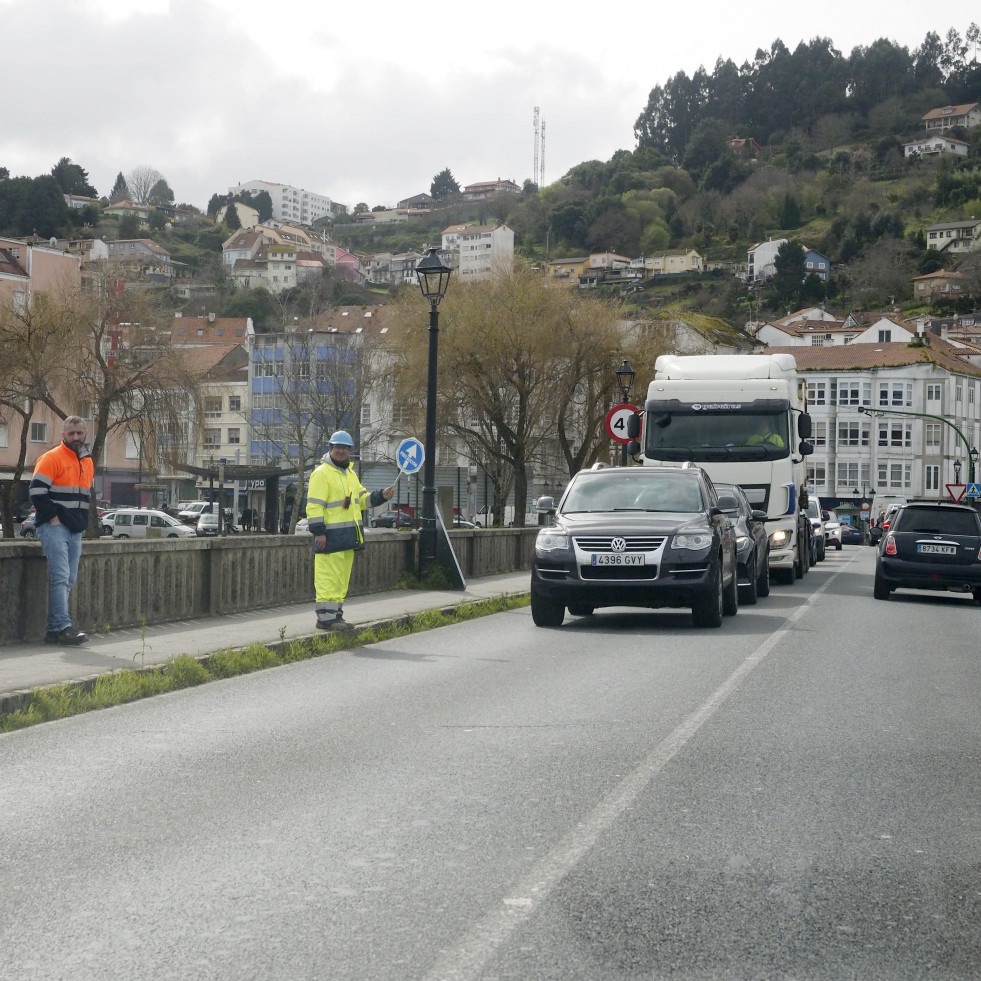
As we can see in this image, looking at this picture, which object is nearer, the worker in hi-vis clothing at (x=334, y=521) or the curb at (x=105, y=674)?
the curb at (x=105, y=674)

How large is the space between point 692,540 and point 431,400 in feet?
23.2

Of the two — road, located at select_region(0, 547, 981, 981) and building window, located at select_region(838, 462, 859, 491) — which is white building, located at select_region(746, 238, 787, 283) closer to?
building window, located at select_region(838, 462, 859, 491)

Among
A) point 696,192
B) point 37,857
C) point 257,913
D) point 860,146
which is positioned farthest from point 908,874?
point 860,146

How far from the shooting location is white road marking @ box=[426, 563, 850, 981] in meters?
4.04

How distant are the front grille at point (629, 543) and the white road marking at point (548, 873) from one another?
6.05m

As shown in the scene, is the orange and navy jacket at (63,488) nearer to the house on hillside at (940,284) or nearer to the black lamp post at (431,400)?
the black lamp post at (431,400)

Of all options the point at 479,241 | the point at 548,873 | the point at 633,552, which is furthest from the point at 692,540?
the point at 479,241

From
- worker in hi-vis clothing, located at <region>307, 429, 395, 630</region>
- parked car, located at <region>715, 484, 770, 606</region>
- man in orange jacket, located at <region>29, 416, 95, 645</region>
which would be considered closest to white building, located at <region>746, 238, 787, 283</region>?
parked car, located at <region>715, 484, 770, 606</region>

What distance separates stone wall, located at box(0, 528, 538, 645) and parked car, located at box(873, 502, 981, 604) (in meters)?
7.98

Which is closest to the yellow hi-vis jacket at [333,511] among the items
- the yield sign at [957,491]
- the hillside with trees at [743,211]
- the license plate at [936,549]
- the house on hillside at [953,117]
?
the license plate at [936,549]

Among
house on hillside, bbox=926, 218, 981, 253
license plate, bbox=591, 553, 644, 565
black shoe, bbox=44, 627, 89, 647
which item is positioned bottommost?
black shoe, bbox=44, 627, 89, 647

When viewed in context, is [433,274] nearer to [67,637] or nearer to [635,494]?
[635,494]

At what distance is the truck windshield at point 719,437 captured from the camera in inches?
949

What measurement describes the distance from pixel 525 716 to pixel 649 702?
41.0 inches
